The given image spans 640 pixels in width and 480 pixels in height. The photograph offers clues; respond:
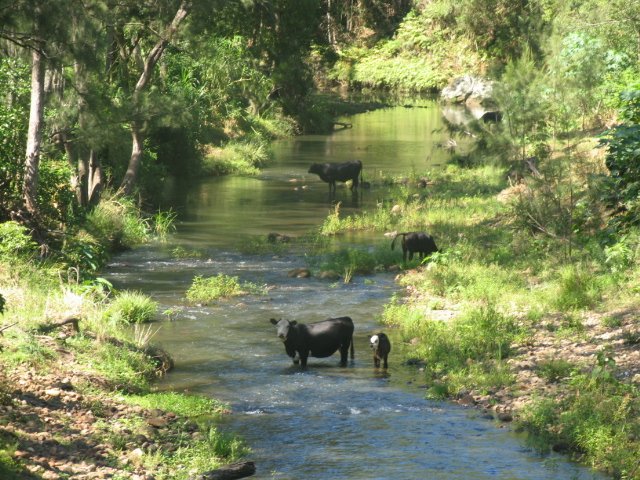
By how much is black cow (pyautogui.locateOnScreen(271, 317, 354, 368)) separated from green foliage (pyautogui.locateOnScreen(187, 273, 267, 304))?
3913 millimetres

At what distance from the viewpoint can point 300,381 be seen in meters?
13.6

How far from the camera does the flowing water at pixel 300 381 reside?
10648mm

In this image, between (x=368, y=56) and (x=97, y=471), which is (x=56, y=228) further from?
(x=368, y=56)

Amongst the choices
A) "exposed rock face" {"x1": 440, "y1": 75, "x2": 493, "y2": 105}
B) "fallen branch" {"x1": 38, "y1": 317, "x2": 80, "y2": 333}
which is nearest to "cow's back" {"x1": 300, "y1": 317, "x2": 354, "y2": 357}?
"fallen branch" {"x1": 38, "y1": 317, "x2": 80, "y2": 333}

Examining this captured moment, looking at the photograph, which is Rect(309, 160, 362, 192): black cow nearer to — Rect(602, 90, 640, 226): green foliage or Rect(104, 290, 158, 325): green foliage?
Rect(602, 90, 640, 226): green foliage

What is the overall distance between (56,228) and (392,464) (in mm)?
11681

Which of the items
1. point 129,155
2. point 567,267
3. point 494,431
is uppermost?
point 129,155

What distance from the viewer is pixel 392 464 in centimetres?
1058

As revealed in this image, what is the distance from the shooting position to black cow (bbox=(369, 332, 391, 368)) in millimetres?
13844

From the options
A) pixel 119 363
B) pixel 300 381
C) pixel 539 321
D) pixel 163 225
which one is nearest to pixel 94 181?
pixel 163 225

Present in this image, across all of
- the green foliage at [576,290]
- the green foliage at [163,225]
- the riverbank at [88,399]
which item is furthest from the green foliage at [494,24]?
the riverbank at [88,399]

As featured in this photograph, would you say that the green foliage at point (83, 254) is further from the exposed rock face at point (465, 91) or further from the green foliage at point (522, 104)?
the exposed rock face at point (465, 91)

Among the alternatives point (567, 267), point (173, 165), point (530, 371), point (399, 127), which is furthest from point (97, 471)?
point (399, 127)

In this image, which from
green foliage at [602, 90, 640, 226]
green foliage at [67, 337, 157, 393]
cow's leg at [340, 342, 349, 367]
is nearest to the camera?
green foliage at [67, 337, 157, 393]
